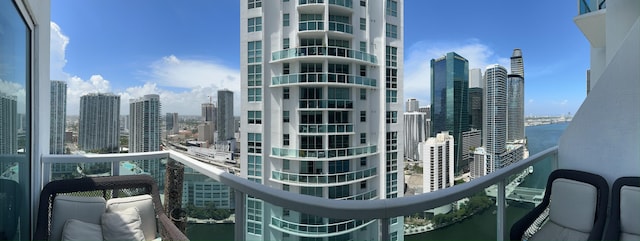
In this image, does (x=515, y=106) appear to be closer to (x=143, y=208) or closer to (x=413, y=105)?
(x=413, y=105)

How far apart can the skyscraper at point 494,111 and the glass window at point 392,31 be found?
439 cm

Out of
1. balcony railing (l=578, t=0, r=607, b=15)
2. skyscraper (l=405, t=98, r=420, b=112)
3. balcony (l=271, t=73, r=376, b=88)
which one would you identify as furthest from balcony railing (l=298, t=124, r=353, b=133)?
balcony railing (l=578, t=0, r=607, b=15)

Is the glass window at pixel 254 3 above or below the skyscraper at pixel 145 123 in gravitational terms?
above

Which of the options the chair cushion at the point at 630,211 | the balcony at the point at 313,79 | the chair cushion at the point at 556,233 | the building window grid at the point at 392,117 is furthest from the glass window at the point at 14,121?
the building window grid at the point at 392,117

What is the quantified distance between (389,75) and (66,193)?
33.0ft

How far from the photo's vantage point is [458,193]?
75cm

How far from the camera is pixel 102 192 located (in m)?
1.50

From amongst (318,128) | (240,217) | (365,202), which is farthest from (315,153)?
(365,202)

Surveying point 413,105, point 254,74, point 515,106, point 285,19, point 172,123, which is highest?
point 285,19

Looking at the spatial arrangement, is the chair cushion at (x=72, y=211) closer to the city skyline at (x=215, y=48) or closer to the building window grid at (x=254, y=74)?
the city skyline at (x=215, y=48)

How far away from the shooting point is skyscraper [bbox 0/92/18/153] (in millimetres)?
1102

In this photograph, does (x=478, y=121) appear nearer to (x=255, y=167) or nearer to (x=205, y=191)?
(x=255, y=167)

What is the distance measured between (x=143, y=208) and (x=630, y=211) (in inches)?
99.6

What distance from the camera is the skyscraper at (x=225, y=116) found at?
9242mm
